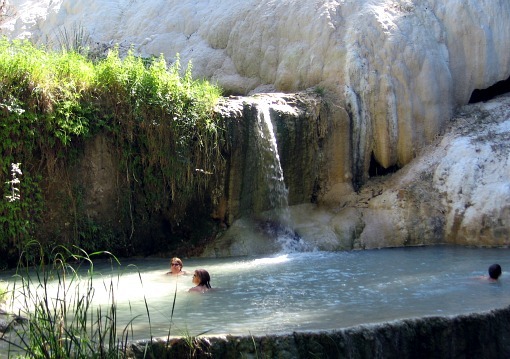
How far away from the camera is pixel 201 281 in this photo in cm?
784

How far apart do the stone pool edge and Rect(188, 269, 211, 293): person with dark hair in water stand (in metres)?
2.70

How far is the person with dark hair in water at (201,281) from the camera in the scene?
778 cm

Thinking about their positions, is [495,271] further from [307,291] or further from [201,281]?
[201,281]

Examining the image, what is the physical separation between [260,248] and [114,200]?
2.44 meters

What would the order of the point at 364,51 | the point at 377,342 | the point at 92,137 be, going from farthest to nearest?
the point at 364,51 < the point at 92,137 < the point at 377,342

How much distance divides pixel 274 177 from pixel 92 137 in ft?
10.4

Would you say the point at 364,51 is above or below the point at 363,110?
above

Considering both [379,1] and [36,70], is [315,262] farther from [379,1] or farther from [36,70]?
[379,1]

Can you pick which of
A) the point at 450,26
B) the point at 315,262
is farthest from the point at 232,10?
the point at 315,262

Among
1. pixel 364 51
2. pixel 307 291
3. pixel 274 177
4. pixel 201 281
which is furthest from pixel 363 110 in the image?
pixel 201 281

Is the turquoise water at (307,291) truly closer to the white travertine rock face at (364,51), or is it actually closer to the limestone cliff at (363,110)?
the limestone cliff at (363,110)

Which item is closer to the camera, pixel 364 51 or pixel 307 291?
pixel 307 291

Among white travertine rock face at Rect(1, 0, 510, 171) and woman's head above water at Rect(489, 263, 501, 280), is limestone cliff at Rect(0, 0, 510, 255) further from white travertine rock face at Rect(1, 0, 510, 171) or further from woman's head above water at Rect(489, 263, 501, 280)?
woman's head above water at Rect(489, 263, 501, 280)

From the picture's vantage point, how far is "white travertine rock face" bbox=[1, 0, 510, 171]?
43.6 feet
